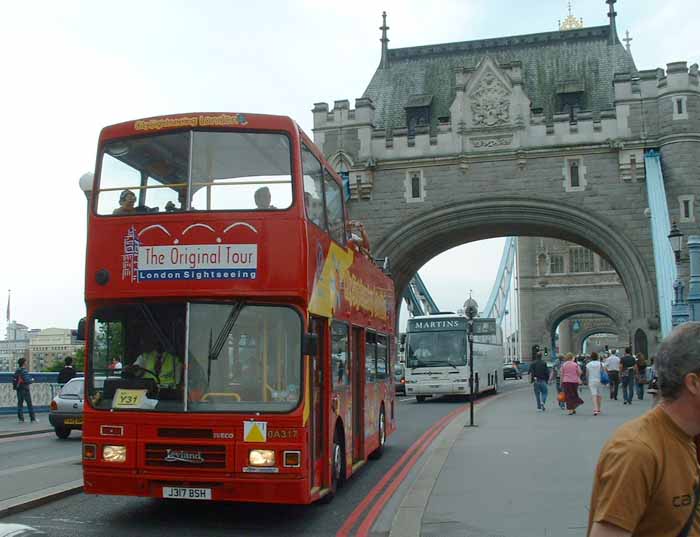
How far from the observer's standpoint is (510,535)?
6.91m

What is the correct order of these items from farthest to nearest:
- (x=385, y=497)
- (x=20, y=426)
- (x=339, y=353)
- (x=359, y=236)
Result: (x=20, y=426), (x=359, y=236), (x=385, y=497), (x=339, y=353)

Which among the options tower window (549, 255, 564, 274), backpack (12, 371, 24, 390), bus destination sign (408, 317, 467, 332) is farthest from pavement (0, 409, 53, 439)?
tower window (549, 255, 564, 274)

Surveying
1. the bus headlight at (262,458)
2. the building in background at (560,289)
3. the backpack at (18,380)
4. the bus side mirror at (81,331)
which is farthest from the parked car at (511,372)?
the bus headlight at (262,458)

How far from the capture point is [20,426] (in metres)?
18.5

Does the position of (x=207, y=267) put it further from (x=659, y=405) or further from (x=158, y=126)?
(x=659, y=405)

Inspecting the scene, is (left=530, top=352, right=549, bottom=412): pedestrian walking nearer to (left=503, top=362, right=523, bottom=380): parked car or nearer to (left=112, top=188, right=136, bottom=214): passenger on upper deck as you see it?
(left=112, top=188, right=136, bottom=214): passenger on upper deck

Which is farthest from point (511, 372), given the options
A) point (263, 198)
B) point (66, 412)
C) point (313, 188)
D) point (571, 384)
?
point (263, 198)

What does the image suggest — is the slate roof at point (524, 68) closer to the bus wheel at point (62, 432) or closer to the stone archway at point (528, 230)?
the stone archway at point (528, 230)

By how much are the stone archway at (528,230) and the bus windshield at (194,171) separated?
2613 cm

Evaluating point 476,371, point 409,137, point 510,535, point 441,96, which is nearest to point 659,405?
point 510,535

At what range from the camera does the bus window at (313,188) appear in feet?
26.0

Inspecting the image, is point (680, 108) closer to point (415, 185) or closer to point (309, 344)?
point (415, 185)

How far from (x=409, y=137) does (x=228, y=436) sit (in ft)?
95.4

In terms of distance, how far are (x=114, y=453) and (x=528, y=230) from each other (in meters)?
30.4
